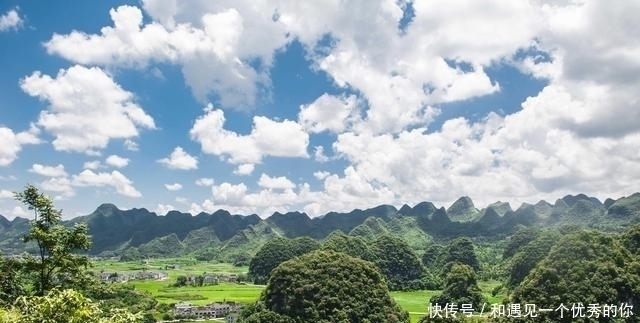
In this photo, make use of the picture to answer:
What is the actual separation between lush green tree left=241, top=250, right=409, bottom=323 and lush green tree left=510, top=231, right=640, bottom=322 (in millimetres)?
10159

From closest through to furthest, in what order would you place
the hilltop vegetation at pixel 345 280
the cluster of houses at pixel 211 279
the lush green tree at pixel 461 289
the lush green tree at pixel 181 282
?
the hilltop vegetation at pixel 345 280, the lush green tree at pixel 461 289, the lush green tree at pixel 181 282, the cluster of houses at pixel 211 279

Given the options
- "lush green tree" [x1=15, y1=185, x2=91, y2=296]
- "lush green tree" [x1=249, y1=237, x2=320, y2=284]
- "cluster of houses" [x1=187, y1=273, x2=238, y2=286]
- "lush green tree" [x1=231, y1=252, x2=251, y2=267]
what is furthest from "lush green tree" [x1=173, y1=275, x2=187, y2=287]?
"lush green tree" [x1=15, y1=185, x2=91, y2=296]

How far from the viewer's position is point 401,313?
40188mm

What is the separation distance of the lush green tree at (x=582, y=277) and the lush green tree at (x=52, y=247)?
2446 cm

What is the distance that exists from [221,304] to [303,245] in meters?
32.8

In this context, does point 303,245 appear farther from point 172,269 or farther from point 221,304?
point 172,269

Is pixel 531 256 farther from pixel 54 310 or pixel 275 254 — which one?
pixel 54 310

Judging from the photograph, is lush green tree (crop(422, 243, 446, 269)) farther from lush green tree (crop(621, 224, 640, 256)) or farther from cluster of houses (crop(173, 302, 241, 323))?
lush green tree (crop(621, 224, 640, 256))

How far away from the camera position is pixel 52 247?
17.6 m

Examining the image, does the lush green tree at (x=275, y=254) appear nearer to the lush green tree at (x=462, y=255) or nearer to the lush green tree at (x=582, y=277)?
the lush green tree at (x=462, y=255)

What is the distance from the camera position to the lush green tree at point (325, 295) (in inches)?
1476

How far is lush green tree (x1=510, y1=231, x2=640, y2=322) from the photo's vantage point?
30.8 meters

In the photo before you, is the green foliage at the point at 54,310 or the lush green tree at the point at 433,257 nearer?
the green foliage at the point at 54,310

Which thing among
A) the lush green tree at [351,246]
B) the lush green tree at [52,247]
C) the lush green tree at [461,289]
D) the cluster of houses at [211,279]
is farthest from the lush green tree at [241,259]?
the lush green tree at [52,247]
